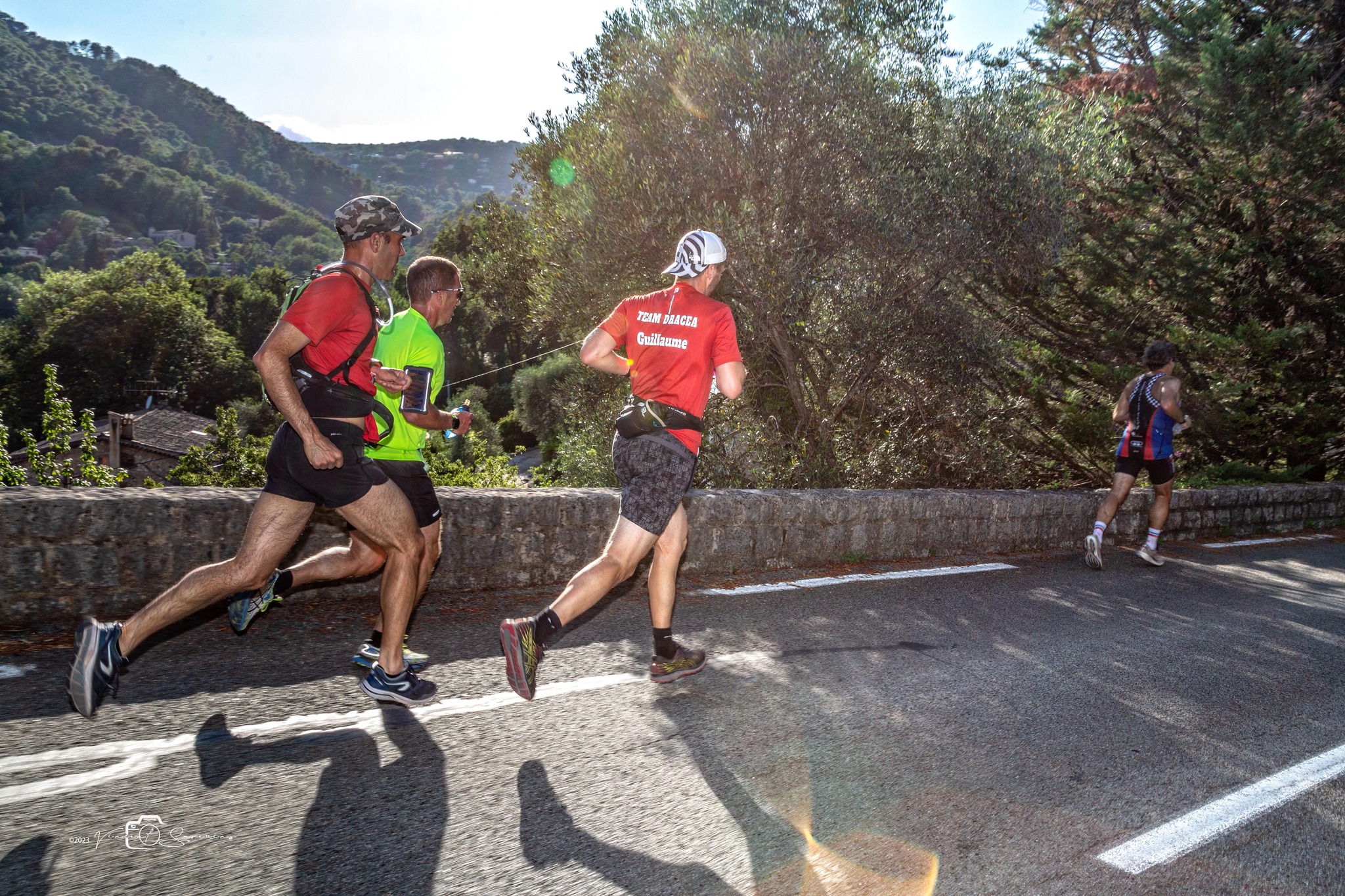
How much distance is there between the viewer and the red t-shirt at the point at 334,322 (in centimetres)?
329

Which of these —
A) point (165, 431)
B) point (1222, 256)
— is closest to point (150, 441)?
point (165, 431)

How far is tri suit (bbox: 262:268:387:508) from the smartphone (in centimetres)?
27

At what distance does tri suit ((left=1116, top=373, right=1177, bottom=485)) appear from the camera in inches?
336

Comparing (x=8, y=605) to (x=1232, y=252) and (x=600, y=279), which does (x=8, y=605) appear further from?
(x=1232, y=252)

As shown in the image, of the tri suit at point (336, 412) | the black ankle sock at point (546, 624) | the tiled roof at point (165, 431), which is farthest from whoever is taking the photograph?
the tiled roof at point (165, 431)

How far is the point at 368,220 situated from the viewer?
3.54 metres

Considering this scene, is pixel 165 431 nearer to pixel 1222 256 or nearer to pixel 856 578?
pixel 1222 256

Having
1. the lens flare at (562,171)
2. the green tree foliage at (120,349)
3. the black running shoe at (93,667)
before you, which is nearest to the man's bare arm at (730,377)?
the black running shoe at (93,667)

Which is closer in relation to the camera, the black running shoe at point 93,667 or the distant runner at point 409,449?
the black running shoe at point 93,667

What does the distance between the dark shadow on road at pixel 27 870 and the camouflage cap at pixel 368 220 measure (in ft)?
7.19

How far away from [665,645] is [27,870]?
7.95 feet

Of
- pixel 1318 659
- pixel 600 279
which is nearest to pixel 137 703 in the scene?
pixel 1318 659

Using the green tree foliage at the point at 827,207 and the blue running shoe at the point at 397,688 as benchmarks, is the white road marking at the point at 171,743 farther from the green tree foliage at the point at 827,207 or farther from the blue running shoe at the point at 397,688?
the green tree foliage at the point at 827,207

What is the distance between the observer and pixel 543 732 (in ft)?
11.0
